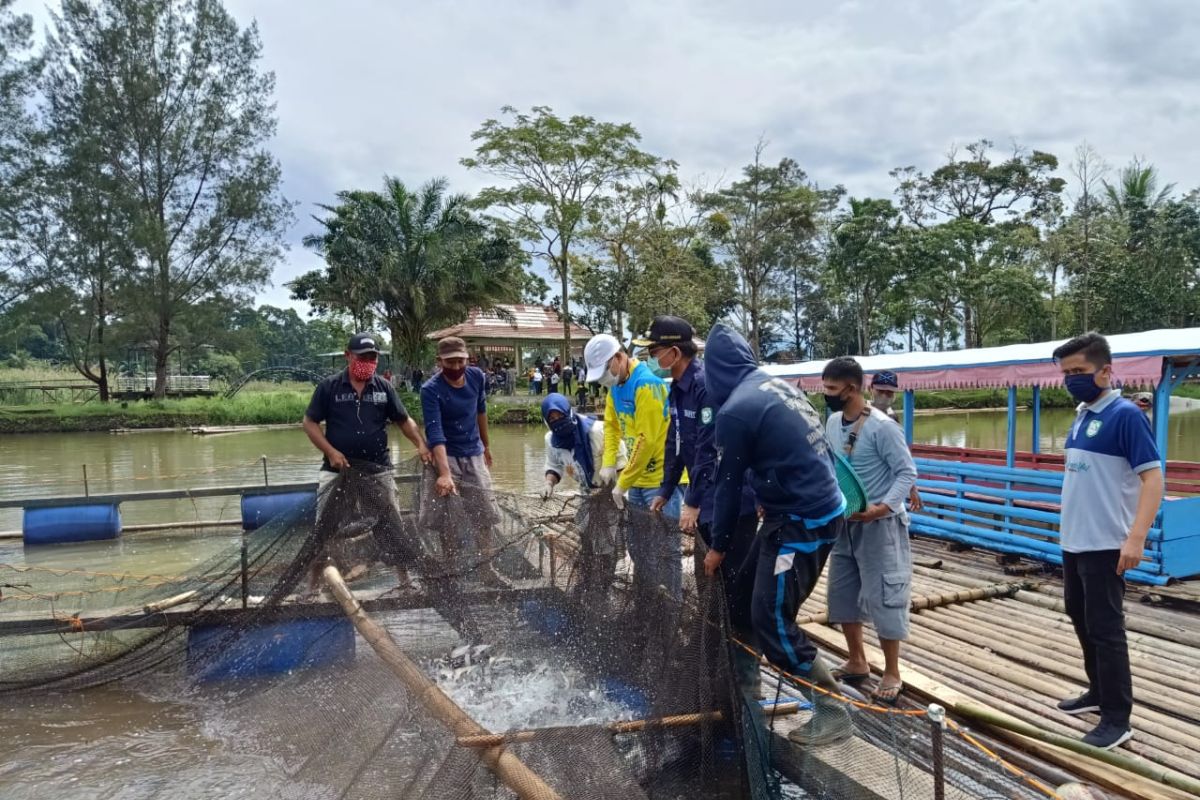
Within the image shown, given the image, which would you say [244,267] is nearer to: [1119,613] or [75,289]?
[75,289]

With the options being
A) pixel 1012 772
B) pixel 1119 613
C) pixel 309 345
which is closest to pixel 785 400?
pixel 1012 772

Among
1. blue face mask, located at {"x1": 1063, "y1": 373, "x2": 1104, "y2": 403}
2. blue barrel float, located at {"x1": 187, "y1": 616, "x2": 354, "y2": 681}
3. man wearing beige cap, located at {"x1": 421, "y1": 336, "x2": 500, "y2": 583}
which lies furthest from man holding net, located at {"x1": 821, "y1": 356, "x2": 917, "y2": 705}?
blue barrel float, located at {"x1": 187, "y1": 616, "x2": 354, "y2": 681}

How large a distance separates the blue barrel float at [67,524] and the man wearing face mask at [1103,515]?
33.3 ft

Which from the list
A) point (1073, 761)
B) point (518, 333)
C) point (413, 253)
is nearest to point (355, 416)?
point (1073, 761)

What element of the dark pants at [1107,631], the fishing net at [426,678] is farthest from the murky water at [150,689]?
the dark pants at [1107,631]

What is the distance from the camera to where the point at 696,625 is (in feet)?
10.1

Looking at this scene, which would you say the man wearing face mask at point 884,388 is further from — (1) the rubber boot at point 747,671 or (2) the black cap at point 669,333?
(1) the rubber boot at point 747,671

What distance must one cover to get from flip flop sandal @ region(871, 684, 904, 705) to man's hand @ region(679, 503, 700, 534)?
111 cm

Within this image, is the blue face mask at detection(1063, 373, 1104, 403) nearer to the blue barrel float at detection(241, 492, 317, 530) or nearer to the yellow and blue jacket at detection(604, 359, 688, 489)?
the yellow and blue jacket at detection(604, 359, 688, 489)

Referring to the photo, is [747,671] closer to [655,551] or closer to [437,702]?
[655,551]

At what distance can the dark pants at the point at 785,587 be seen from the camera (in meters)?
2.98

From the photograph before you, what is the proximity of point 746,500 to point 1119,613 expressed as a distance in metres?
1.56

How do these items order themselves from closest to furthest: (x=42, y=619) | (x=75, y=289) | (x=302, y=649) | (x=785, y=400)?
1. (x=785, y=400)
2. (x=302, y=649)
3. (x=42, y=619)
4. (x=75, y=289)

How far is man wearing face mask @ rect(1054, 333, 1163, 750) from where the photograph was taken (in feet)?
10.3
